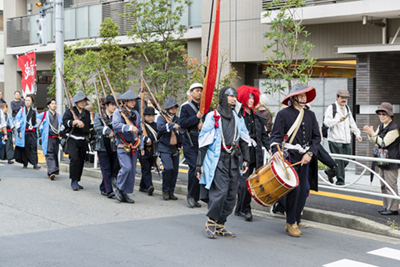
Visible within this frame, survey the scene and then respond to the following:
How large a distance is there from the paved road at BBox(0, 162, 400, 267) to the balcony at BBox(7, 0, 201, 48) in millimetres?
12140

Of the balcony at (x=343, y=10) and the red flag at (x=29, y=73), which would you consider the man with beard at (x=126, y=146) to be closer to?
the red flag at (x=29, y=73)

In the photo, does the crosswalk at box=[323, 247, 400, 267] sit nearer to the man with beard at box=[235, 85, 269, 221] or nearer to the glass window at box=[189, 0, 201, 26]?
the man with beard at box=[235, 85, 269, 221]

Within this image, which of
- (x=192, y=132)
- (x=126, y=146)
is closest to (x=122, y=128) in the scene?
(x=126, y=146)

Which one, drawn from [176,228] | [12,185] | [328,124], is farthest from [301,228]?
[12,185]

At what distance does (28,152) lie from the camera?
45.7 ft

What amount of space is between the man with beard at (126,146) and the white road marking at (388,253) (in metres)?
4.42

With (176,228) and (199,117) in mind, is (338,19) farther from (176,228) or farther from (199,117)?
(176,228)

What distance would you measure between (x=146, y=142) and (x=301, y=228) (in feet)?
11.6

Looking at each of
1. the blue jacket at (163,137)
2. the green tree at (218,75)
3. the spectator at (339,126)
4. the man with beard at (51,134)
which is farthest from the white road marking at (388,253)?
the green tree at (218,75)

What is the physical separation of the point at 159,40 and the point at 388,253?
1411 centimetres

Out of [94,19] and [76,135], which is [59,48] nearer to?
[76,135]

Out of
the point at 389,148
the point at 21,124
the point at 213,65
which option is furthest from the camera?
the point at 21,124

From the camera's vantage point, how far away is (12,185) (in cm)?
1088

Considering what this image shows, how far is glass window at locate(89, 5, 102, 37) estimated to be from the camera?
77.7ft
